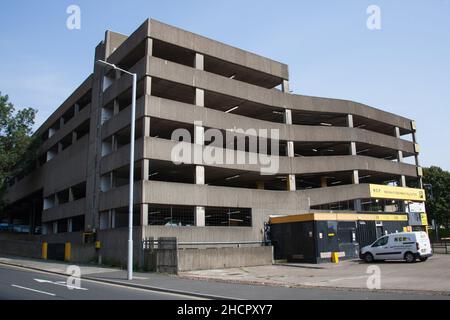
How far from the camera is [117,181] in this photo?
34.8 metres

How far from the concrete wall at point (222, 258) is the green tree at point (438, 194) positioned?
47084mm

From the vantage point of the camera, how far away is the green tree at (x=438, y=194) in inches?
2553

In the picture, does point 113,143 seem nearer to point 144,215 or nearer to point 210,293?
point 144,215

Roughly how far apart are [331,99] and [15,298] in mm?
34691

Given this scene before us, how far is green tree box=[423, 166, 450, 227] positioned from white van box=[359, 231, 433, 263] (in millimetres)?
44052

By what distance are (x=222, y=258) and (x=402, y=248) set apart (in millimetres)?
10622

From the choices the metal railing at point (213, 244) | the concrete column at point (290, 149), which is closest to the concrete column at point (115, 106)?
the metal railing at point (213, 244)

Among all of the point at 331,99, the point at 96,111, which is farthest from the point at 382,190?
the point at 96,111

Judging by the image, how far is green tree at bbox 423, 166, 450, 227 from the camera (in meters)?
64.8

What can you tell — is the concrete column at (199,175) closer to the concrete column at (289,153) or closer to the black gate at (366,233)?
the concrete column at (289,153)

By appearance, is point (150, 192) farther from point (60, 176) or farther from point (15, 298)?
point (60, 176)

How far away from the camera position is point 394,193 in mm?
40906

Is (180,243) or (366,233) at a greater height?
(366,233)

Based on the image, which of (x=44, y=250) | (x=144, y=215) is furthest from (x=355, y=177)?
(x=44, y=250)
